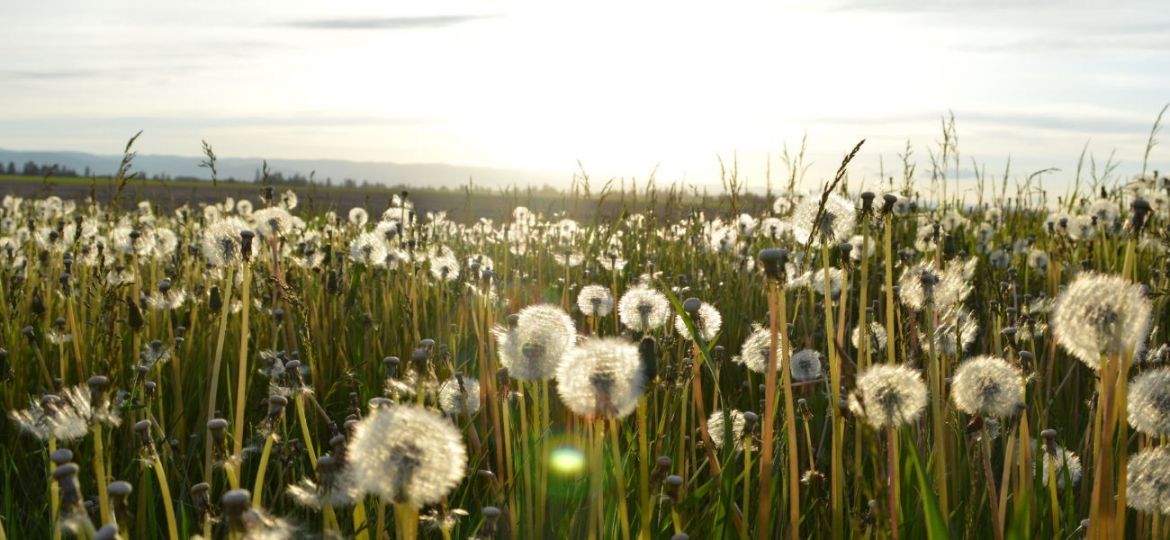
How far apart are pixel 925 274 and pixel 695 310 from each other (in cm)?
51

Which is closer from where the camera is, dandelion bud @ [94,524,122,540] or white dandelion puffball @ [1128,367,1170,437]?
dandelion bud @ [94,524,122,540]

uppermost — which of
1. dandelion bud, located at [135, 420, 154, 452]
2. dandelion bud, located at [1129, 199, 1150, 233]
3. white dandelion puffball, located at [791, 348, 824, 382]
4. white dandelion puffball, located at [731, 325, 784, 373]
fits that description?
dandelion bud, located at [1129, 199, 1150, 233]

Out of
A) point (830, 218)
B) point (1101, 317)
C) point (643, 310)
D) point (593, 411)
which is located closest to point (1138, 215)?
point (1101, 317)

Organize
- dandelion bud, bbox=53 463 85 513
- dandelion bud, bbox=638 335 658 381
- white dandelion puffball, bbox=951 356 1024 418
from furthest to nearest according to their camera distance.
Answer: white dandelion puffball, bbox=951 356 1024 418, dandelion bud, bbox=638 335 658 381, dandelion bud, bbox=53 463 85 513

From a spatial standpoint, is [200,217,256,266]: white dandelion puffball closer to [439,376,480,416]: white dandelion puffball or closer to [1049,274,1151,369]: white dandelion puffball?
[439,376,480,416]: white dandelion puffball

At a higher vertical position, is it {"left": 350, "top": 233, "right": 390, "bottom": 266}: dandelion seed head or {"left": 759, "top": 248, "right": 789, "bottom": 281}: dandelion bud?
{"left": 759, "top": 248, "right": 789, "bottom": 281}: dandelion bud

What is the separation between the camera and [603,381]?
156 cm

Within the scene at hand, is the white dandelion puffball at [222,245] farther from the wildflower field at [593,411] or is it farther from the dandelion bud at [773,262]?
the dandelion bud at [773,262]

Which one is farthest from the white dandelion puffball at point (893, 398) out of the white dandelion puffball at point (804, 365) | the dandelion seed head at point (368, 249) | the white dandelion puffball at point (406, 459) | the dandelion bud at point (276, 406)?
the dandelion seed head at point (368, 249)

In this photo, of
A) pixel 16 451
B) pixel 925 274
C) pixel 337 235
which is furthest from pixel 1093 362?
pixel 337 235

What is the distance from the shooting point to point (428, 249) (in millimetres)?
6105

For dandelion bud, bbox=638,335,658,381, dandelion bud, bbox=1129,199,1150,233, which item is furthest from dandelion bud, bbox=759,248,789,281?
dandelion bud, bbox=1129,199,1150,233

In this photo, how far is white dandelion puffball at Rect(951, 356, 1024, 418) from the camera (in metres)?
1.96

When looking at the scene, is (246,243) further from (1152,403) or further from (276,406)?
(1152,403)
